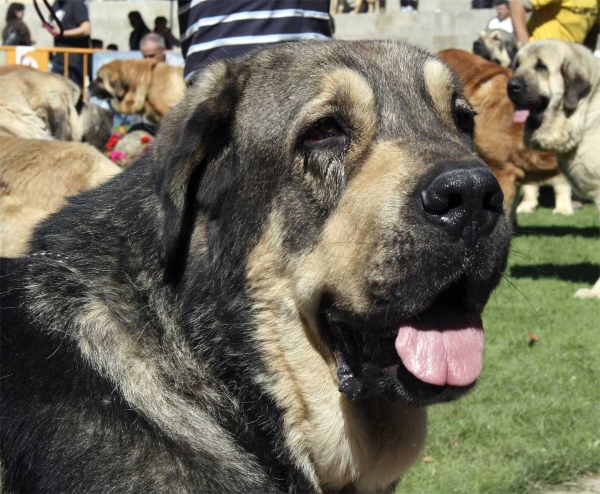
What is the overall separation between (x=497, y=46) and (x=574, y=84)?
18.1ft

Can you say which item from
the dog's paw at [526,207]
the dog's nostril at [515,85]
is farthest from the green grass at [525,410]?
the dog's paw at [526,207]

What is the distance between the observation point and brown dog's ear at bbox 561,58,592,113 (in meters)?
9.25

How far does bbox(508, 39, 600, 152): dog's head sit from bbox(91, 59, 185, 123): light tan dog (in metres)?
5.96

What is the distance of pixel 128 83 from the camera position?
45.0ft

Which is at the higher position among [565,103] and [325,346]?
[325,346]

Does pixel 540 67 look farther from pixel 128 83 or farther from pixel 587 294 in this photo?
pixel 128 83

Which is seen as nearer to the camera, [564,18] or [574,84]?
[574,84]

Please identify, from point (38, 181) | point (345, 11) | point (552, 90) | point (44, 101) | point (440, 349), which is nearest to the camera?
point (440, 349)

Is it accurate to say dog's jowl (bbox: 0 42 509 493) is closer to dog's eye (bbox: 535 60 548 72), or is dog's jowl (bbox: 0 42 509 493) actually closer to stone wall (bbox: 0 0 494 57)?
dog's eye (bbox: 535 60 548 72)

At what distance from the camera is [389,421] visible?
318 cm

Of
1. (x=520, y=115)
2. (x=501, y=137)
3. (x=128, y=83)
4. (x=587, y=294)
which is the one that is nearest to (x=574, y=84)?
(x=520, y=115)

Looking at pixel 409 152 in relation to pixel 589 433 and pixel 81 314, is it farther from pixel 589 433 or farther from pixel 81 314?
pixel 589 433

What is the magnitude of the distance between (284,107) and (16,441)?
1486mm

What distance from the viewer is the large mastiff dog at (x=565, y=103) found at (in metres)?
9.23
